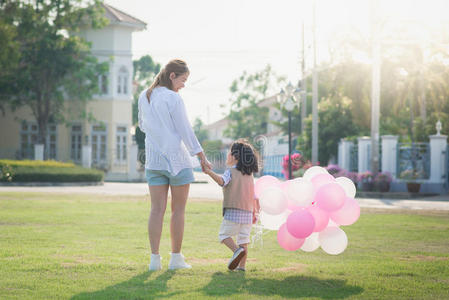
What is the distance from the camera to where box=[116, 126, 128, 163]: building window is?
4153 cm

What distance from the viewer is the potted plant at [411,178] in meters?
24.8

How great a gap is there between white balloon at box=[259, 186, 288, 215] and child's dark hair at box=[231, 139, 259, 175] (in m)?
0.35

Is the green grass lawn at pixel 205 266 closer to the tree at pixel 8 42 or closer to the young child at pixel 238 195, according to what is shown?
the young child at pixel 238 195

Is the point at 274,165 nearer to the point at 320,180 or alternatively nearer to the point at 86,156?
the point at 86,156

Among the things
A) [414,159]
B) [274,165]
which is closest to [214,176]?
[414,159]

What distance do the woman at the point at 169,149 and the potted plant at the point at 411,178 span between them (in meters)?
20.1

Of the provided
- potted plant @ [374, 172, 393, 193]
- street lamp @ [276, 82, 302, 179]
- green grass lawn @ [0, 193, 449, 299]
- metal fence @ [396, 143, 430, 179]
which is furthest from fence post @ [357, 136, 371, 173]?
green grass lawn @ [0, 193, 449, 299]

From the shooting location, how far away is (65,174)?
1187 inches

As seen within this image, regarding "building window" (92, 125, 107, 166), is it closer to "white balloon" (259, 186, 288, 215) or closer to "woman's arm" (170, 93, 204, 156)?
"white balloon" (259, 186, 288, 215)

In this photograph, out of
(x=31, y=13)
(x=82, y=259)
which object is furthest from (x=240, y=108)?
(x=82, y=259)

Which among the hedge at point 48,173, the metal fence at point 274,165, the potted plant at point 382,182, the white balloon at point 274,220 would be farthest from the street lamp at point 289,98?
the white balloon at point 274,220

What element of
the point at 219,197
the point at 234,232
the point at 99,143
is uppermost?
the point at 99,143

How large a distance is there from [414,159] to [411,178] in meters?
0.99

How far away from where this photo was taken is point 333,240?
257 inches
